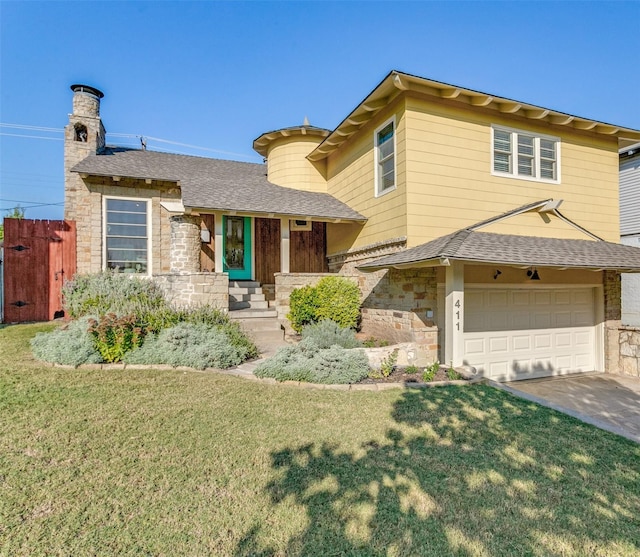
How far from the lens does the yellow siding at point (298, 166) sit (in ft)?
38.0

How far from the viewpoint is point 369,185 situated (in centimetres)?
910

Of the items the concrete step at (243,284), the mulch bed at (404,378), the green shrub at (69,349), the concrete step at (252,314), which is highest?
the concrete step at (243,284)

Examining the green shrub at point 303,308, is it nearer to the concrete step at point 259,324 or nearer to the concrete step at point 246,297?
the concrete step at point 259,324

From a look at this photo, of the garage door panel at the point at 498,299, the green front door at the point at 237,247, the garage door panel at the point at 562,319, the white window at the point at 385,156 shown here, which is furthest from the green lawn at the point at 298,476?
the green front door at the point at 237,247

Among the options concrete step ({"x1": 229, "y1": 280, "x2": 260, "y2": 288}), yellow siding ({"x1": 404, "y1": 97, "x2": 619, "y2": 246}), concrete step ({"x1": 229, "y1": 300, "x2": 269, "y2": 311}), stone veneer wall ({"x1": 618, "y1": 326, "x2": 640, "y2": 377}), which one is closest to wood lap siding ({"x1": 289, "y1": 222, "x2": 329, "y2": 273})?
concrete step ({"x1": 229, "y1": 280, "x2": 260, "y2": 288})

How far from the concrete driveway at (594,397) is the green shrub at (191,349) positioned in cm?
495

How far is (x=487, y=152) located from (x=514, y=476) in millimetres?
7192

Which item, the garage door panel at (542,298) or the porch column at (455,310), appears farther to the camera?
the garage door panel at (542,298)

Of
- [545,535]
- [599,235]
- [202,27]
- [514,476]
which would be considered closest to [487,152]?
[599,235]

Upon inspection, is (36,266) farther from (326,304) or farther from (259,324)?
(326,304)

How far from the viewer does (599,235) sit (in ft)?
30.3

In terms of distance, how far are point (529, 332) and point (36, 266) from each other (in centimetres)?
1344

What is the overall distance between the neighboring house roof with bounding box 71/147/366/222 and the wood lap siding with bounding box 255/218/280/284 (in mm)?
→ 1420

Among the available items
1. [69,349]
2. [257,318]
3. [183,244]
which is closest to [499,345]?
[257,318]
